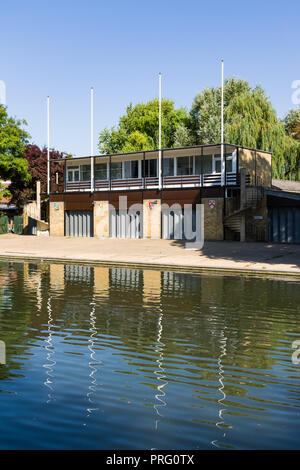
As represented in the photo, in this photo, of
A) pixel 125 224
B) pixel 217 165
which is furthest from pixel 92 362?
pixel 125 224

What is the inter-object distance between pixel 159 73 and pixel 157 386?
3983cm

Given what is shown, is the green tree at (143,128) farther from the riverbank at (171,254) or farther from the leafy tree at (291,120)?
the riverbank at (171,254)

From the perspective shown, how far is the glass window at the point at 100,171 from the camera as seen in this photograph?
4838cm

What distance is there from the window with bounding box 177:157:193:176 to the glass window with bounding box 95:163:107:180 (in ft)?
24.6

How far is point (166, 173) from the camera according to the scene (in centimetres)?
4475

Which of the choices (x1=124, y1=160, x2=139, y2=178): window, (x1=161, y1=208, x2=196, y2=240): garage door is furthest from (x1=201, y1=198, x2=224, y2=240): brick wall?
(x1=124, y1=160, x2=139, y2=178): window

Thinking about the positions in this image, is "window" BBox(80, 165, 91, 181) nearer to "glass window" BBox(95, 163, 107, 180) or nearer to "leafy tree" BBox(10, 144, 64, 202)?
"glass window" BBox(95, 163, 107, 180)

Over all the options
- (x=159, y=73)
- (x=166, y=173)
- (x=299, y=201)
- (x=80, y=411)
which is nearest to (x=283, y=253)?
(x=299, y=201)

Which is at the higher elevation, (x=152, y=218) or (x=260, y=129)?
(x=260, y=129)

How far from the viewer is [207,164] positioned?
42312 millimetres

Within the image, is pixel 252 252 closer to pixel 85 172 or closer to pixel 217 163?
pixel 217 163

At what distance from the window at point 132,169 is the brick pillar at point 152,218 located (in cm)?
461

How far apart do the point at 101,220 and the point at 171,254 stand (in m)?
16.1

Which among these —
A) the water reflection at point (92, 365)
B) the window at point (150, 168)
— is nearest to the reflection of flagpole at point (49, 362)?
the water reflection at point (92, 365)
